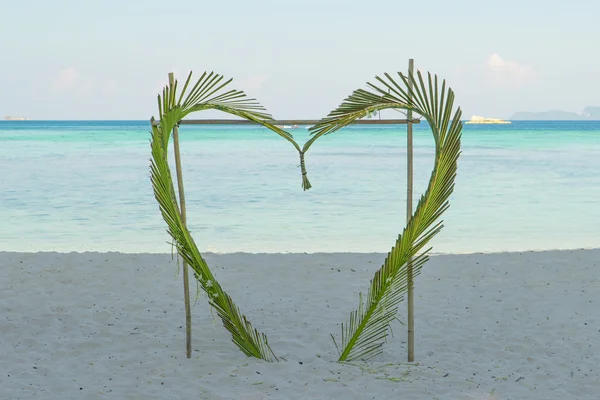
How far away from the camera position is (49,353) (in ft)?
15.3

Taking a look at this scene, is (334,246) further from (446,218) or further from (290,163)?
(290,163)

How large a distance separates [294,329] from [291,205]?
9.21 m

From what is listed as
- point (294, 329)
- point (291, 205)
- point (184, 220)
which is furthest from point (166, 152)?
point (291, 205)

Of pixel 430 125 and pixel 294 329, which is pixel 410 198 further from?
pixel 294 329

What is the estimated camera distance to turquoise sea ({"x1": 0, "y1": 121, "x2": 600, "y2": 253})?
410 inches

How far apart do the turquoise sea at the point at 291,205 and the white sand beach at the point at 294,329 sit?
3.27ft

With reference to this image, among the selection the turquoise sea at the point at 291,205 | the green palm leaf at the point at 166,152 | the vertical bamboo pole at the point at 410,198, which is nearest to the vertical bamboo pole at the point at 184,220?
the green palm leaf at the point at 166,152

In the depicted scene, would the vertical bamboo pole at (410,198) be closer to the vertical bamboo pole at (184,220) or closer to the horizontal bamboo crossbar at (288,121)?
the horizontal bamboo crossbar at (288,121)

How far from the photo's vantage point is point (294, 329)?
5238mm

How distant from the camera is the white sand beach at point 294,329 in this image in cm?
407

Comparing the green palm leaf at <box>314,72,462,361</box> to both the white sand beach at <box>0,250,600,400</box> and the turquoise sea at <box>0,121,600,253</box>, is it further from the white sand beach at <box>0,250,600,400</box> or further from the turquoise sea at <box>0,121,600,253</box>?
the turquoise sea at <box>0,121,600,253</box>

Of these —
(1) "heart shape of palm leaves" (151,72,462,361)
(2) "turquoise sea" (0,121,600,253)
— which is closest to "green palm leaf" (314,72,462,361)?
(1) "heart shape of palm leaves" (151,72,462,361)

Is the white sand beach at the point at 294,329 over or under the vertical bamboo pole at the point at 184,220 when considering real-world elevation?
under

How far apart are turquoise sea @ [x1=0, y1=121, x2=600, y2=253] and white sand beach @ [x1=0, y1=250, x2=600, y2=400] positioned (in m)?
1.00
